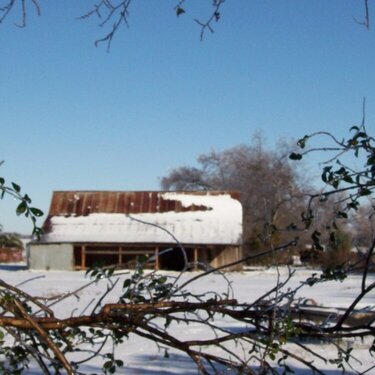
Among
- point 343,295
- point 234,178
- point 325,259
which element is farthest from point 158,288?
point 234,178

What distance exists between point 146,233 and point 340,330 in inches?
1341

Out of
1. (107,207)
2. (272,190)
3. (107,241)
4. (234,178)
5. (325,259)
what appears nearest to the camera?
(325,259)

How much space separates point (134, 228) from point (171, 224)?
206 cm

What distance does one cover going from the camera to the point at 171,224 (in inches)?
1435

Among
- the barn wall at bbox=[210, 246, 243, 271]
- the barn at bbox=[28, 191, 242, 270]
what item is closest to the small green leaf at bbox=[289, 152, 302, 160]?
the barn at bbox=[28, 191, 242, 270]

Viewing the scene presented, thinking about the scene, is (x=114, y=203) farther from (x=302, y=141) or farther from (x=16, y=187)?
(x=16, y=187)

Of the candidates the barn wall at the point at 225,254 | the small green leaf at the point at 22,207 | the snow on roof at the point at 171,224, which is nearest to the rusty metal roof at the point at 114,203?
the snow on roof at the point at 171,224

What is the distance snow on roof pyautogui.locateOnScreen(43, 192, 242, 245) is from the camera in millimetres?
35781

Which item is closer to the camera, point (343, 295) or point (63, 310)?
point (63, 310)

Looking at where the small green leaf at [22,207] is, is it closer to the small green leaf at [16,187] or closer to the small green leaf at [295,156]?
the small green leaf at [16,187]

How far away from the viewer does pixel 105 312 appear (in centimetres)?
222

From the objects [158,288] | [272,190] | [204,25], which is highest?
[272,190]

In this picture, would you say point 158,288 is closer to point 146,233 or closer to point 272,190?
point 146,233

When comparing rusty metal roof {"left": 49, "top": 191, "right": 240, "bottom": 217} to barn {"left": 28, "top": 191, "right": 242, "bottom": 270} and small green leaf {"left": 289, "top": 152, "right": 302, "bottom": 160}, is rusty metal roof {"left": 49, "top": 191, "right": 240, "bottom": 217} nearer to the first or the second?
barn {"left": 28, "top": 191, "right": 242, "bottom": 270}
